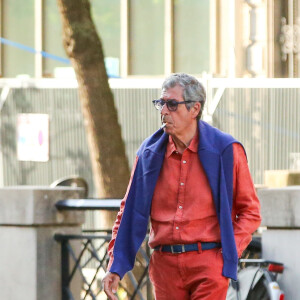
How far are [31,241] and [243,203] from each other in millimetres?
3365

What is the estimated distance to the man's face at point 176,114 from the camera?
4.99 meters

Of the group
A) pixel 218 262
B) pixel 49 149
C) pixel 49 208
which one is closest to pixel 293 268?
pixel 49 208

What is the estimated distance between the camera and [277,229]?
734 cm

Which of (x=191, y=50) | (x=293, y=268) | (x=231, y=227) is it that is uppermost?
(x=191, y=50)

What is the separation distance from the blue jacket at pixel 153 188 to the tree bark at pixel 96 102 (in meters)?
4.97

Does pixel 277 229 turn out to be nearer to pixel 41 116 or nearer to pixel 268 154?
pixel 268 154

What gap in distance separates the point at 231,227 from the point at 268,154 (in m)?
11.6

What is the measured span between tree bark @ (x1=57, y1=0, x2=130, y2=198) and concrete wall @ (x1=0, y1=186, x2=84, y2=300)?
192 centimetres

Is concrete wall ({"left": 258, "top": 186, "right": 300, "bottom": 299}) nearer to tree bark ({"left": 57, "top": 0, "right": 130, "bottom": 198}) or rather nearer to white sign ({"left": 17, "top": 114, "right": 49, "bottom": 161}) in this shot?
tree bark ({"left": 57, "top": 0, "right": 130, "bottom": 198})

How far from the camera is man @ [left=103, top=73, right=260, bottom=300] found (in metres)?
4.95

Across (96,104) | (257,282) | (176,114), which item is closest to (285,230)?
(257,282)

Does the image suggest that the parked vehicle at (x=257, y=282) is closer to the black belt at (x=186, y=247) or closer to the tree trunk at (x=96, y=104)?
the black belt at (x=186, y=247)

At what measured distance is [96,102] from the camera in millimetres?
10367

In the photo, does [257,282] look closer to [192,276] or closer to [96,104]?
[192,276]
